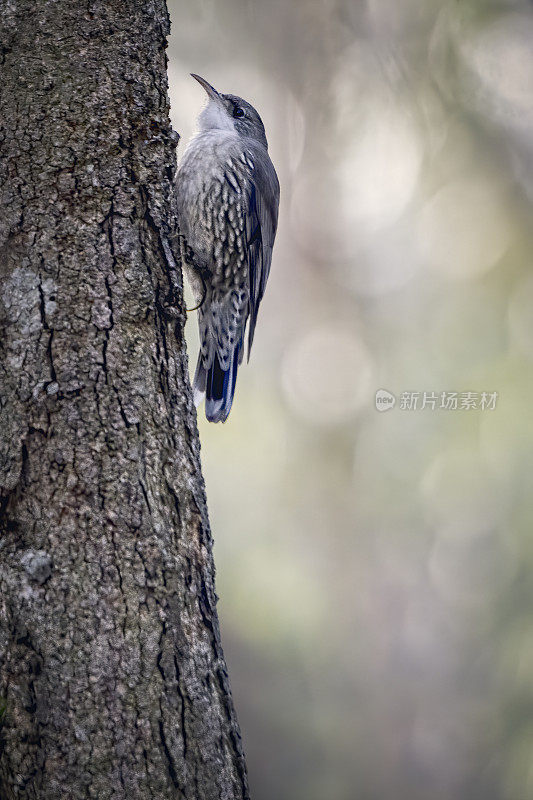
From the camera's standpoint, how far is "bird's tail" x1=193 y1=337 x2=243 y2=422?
113 inches

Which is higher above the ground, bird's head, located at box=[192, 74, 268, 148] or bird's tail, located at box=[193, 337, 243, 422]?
bird's head, located at box=[192, 74, 268, 148]

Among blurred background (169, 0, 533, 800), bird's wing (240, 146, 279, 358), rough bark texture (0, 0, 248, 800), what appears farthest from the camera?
blurred background (169, 0, 533, 800)

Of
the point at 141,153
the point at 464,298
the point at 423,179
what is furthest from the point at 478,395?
the point at 141,153

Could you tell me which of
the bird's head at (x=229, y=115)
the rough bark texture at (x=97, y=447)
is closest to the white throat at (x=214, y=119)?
the bird's head at (x=229, y=115)

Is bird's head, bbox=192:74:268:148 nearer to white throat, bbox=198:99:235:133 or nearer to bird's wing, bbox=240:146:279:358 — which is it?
white throat, bbox=198:99:235:133

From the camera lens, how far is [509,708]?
20.2ft

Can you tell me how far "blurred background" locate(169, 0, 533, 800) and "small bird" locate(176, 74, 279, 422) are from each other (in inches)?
119

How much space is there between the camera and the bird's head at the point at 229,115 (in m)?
3.24

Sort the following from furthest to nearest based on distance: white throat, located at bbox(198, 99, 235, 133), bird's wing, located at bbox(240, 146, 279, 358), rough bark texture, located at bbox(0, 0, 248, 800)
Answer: white throat, located at bbox(198, 99, 235, 133) → bird's wing, located at bbox(240, 146, 279, 358) → rough bark texture, located at bbox(0, 0, 248, 800)

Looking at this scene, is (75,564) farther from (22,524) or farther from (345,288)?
(345,288)

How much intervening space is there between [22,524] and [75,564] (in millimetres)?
121

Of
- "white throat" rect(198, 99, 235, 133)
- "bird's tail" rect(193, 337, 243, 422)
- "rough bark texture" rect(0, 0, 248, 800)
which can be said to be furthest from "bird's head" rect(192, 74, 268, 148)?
"rough bark texture" rect(0, 0, 248, 800)

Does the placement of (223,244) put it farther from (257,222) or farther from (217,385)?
(217,385)

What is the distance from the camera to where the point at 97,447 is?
4.38ft
